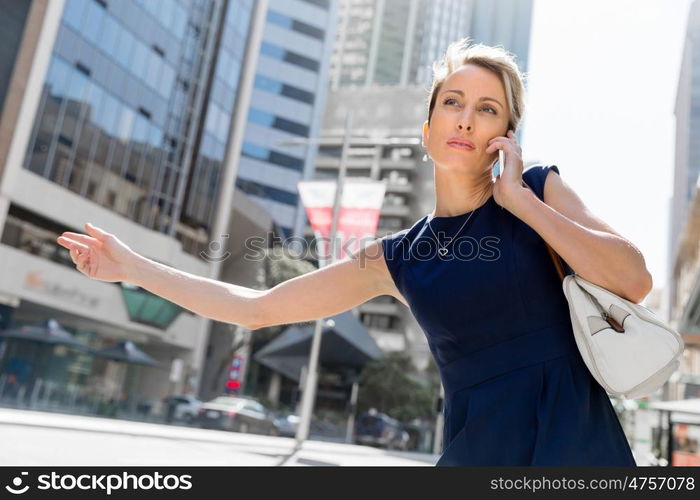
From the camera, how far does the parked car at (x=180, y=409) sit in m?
29.2

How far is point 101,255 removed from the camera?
1915 millimetres

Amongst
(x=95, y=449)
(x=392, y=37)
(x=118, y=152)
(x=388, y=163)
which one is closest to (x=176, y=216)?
(x=118, y=152)

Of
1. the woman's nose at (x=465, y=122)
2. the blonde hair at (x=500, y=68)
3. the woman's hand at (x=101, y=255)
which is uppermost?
the blonde hair at (x=500, y=68)

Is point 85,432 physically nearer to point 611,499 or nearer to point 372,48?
point 611,499

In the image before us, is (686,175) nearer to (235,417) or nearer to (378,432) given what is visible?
(378,432)

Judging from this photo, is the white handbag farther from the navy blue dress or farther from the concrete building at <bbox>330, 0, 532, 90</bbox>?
the concrete building at <bbox>330, 0, 532, 90</bbox>

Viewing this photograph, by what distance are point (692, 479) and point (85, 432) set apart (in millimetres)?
13625

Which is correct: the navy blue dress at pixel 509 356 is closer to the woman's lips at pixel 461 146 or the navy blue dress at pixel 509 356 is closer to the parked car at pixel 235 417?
the woman's lips at pixel 461 146

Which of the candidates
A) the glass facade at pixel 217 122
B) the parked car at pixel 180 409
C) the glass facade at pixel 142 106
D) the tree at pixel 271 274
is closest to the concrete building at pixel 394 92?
the glass facade at pixel 217 122

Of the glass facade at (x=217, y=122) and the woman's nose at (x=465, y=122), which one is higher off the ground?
the glass facade at (x=217, y=122)

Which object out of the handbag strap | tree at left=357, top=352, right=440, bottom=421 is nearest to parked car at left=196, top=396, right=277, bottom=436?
tree at left=357, top=352, right=440, bottom=421

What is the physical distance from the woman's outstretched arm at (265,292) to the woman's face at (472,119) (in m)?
0.32

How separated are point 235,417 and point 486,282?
86.1ft

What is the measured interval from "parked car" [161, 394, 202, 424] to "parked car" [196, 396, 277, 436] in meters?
2.39
